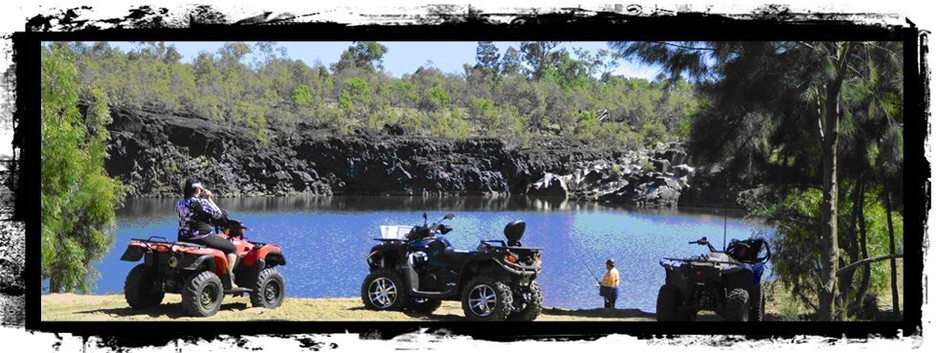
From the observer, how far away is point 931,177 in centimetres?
657

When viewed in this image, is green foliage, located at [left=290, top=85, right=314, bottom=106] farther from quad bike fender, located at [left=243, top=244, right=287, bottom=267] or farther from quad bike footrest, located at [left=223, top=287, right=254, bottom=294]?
quad bike footrest, located at [left=223, top=287, right=254, bottom=294]

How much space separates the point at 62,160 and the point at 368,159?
1012 inches

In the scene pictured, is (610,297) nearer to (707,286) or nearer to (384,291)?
(707,286)

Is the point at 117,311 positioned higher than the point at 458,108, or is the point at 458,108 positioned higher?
the point at 458,108

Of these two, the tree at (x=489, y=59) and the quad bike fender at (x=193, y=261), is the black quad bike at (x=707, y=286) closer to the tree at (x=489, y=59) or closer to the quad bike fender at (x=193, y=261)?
the quad bike fender at (x=193, y=261)

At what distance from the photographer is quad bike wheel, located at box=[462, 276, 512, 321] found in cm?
777

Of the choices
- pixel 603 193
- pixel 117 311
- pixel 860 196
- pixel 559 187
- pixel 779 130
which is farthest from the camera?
pixel 559 187

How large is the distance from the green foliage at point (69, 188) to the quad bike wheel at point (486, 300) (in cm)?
615

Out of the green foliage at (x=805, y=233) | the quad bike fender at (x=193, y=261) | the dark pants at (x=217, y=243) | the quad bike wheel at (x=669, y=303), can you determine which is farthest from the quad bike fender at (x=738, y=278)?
the quad bike fender at (x=193, y=261)

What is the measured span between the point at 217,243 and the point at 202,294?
0.36 m

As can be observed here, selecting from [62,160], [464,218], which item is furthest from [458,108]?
[62,160]

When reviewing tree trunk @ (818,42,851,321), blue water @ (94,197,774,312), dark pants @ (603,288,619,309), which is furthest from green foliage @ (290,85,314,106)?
tree trunk @ (818,42,851,321)

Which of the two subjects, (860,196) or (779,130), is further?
(860,196)

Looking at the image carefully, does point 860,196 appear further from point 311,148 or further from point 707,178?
point 311,148
